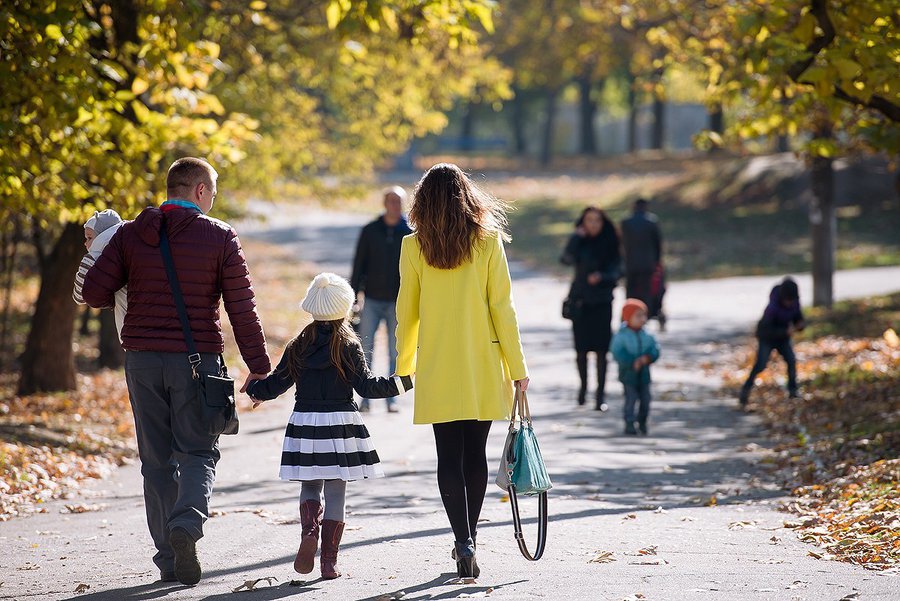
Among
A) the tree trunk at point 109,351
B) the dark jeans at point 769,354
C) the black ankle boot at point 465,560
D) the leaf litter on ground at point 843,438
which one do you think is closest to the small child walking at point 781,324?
the dark jeans at point 769,354

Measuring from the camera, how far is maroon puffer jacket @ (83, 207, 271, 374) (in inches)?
233

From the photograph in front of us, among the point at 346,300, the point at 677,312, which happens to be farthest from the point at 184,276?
the point at 677,312

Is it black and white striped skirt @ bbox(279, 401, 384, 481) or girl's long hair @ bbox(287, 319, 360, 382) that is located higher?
girl's long hair @ bbox(287, 319, 360, 382)

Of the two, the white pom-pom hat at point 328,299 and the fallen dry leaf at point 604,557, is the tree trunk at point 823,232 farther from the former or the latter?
the white pom-pom hat at point 328,299

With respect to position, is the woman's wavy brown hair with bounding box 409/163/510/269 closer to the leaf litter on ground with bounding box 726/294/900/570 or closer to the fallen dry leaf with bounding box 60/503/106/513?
the leaf litter on ground with bounding box 726/294/900/570

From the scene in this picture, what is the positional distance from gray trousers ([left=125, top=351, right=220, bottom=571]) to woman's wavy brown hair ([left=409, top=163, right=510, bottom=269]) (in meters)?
1.19

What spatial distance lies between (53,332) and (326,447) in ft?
29.0

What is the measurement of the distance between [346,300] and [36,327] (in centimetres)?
Answer: 888

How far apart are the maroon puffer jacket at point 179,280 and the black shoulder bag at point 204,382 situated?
33 millimetres

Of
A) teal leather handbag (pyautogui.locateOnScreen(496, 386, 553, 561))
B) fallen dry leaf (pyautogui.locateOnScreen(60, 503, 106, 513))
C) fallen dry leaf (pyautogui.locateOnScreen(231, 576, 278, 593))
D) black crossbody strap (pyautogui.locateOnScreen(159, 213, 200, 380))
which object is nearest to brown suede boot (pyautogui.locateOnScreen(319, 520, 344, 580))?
fallen dry leaf (pyautogui.locateOnScreen(231, 576, 278, 593))

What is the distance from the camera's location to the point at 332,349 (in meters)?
5.95

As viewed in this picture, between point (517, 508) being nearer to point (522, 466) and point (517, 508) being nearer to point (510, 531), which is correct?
point (522, 466)

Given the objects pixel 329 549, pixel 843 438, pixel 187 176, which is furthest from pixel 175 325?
pixel 843 438

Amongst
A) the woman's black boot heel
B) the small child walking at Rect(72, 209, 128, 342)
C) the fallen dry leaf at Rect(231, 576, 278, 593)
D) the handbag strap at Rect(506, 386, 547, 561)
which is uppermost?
the small child walking at Rect(72, 209, 128, 342)
